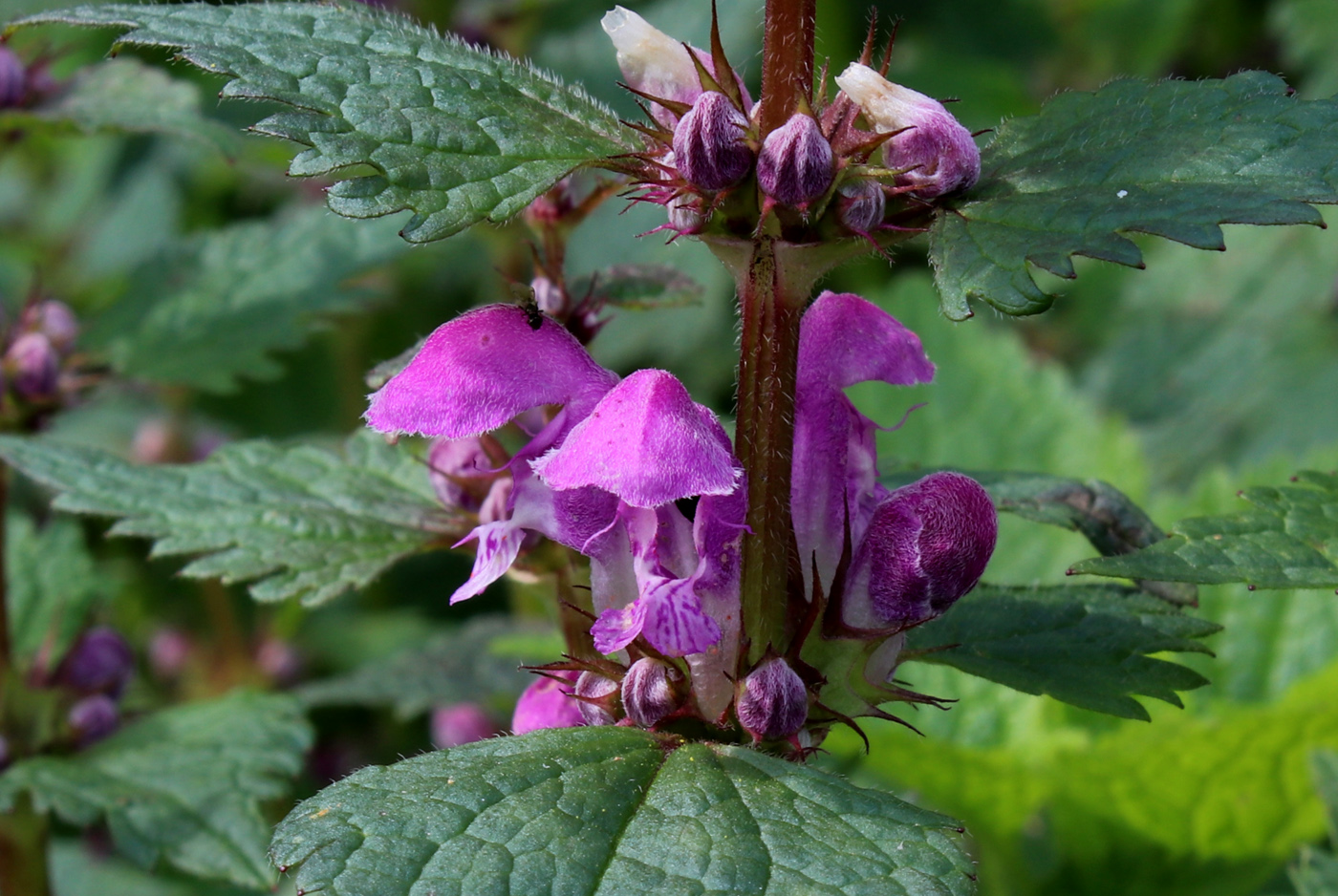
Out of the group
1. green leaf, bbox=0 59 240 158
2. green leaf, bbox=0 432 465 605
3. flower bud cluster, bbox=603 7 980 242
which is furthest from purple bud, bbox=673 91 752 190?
green leaf, bbox=0 59 240 158

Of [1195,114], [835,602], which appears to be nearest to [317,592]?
[835,602]

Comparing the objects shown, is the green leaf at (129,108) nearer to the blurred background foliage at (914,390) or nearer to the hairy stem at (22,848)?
the blurred background foliage at (914,390)

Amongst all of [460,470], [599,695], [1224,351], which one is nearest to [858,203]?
[599,695]

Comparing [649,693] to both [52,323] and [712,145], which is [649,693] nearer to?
[712,145]

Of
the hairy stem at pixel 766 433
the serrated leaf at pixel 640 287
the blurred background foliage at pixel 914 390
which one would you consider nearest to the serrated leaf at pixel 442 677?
the blurred background foliage at pixel 914 390

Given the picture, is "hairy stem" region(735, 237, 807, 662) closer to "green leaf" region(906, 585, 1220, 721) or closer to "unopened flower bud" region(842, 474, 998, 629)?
"unopened flower bud" region(842, 474, 998, 629)
